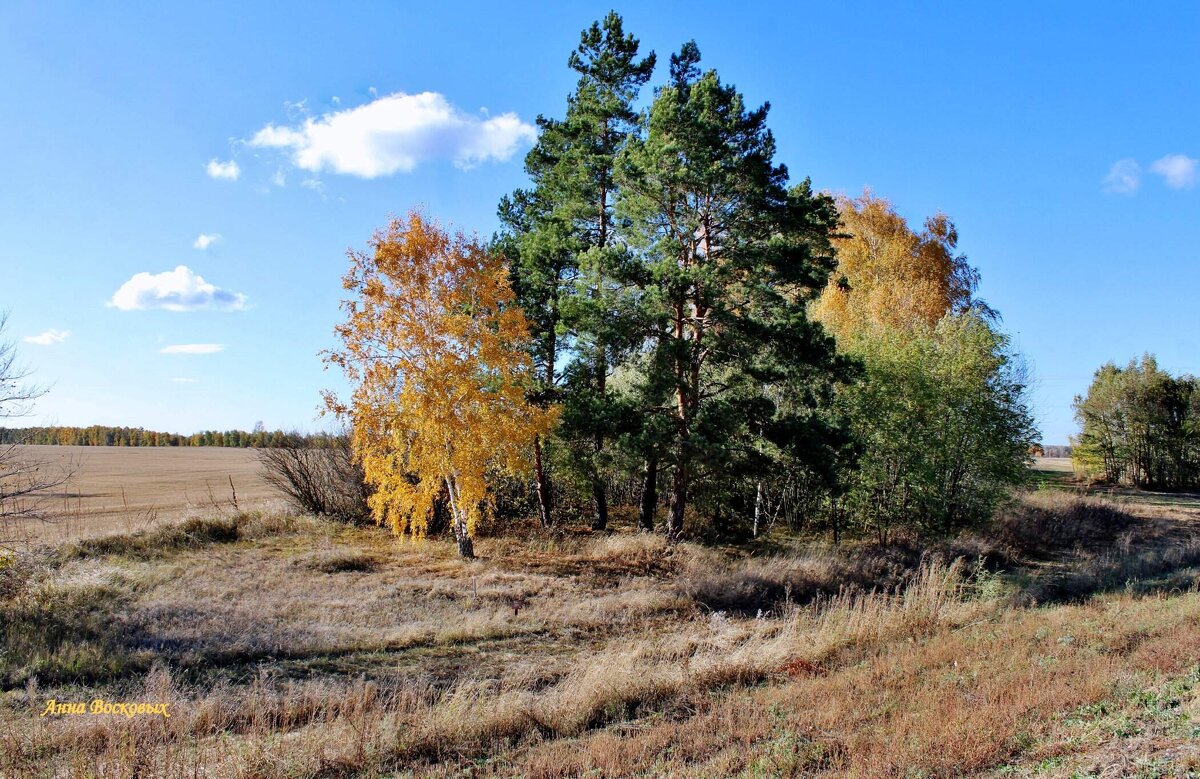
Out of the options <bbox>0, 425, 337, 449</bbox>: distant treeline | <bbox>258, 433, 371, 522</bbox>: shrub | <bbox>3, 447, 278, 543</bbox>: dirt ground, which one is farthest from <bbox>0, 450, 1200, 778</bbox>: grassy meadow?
<bbox>0, 425, 337, 449</bbox>: distant treeline

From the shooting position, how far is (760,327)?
17047 mm

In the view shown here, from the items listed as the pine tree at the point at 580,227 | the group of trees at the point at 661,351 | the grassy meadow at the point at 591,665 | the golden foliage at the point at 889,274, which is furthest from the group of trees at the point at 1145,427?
the pine tree at the point at 580,227

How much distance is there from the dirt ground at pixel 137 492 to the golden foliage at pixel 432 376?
21.8ft

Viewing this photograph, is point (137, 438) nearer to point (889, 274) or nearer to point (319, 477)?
point (319, 477)

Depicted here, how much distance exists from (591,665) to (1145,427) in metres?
47.7

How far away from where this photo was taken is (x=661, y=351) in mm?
17547

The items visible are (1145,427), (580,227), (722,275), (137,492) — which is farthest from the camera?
(1145,427)

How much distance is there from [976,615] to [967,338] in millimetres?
13530

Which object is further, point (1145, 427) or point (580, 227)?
point (1145, 427)

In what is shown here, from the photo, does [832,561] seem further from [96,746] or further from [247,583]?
[96,746]

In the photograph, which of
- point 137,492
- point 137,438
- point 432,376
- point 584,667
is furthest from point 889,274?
point 137,438

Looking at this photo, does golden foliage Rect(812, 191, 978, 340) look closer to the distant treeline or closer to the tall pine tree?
the tall pine tree

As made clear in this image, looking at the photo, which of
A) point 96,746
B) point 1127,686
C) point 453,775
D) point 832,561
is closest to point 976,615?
point 1127,686

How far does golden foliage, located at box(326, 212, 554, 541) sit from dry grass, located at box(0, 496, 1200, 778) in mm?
2705
